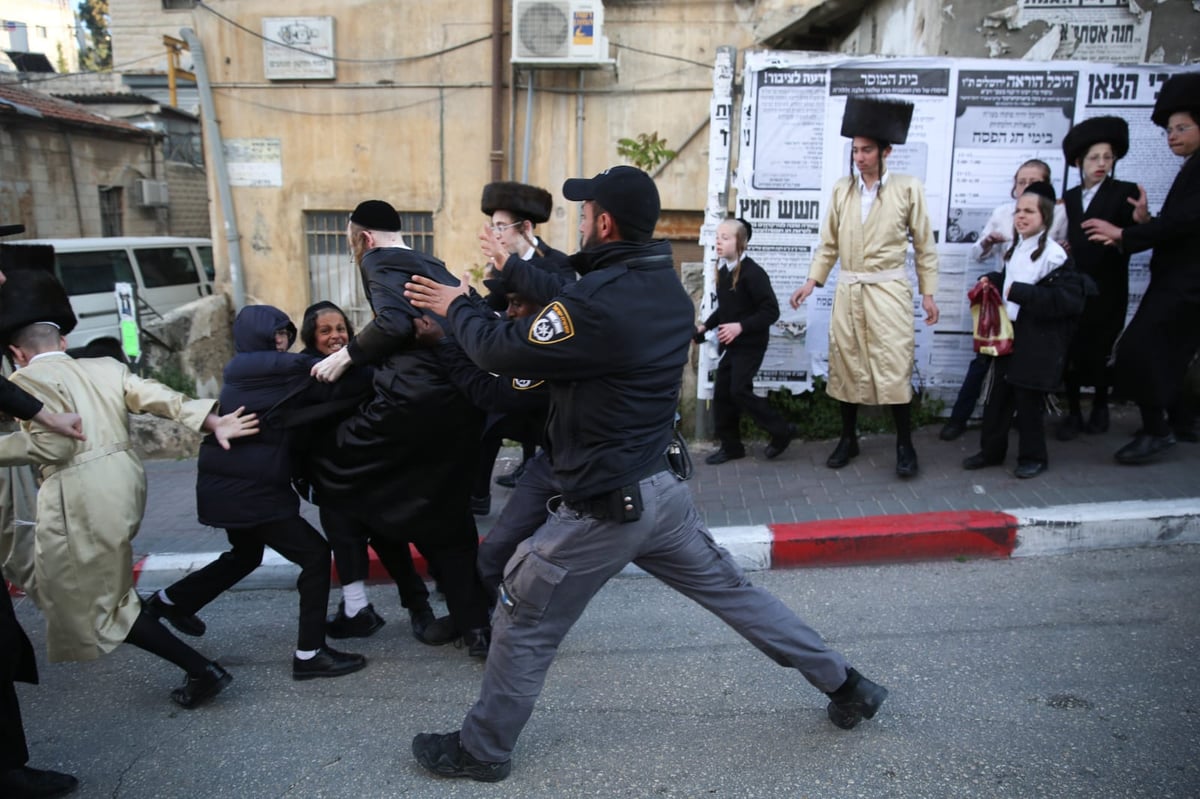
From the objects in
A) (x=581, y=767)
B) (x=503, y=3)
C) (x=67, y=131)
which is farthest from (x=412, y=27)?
(x=581, y=767)

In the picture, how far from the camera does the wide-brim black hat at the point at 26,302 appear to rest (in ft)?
10.4

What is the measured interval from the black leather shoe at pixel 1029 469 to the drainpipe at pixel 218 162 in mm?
9551

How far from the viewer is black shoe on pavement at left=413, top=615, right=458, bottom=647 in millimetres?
3828

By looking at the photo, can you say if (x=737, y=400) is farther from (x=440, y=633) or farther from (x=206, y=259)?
(x=206, y=259)

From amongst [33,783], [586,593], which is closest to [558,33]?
[586,593]

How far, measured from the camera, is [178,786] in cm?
289

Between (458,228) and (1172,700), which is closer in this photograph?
(1172,700)

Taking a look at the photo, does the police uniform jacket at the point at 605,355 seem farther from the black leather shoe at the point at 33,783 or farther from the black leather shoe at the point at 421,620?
the black leather shoe at the point at 33,783

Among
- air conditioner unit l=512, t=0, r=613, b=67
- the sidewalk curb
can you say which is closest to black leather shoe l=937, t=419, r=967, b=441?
the sidewalk curb

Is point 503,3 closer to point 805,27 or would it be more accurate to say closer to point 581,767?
point 805,27

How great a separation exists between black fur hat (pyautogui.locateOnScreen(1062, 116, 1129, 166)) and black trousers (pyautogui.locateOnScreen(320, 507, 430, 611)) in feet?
14.9

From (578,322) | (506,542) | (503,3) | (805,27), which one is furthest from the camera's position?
(503,3)

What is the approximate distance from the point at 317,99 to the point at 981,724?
34.6 feet

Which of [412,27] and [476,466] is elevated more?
[412,27]
